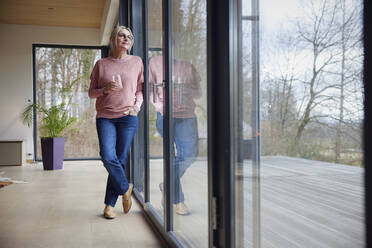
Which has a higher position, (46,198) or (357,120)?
(357,120)

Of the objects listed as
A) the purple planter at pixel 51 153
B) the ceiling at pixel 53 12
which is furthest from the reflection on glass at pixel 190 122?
the ceiling at pixel 53 12

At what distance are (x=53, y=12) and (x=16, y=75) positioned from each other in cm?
146

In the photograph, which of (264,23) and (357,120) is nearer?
(357,120)

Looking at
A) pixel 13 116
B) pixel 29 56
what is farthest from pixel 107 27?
pixel 13 116

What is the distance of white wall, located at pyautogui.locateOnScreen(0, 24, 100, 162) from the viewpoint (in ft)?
22.4

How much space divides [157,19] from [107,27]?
355 cm

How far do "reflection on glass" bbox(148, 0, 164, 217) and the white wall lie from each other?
477cm

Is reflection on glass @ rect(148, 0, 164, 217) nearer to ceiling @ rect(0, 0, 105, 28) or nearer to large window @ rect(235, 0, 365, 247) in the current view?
large window @ rect(235, 0, 365, 247)

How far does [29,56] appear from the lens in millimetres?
6941

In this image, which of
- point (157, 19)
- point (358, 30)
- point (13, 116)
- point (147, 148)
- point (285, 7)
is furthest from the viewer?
point (13, 116)

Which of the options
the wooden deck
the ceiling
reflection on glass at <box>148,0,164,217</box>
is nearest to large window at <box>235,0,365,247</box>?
the wooden deck

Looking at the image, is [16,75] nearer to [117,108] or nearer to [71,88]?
[71,88]

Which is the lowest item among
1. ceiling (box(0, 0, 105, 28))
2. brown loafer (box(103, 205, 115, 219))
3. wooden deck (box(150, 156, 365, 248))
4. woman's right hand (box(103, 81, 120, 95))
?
brown loafer (box(103, 205, 115, 219))

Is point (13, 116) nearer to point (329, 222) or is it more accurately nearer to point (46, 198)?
point (46, 198)
